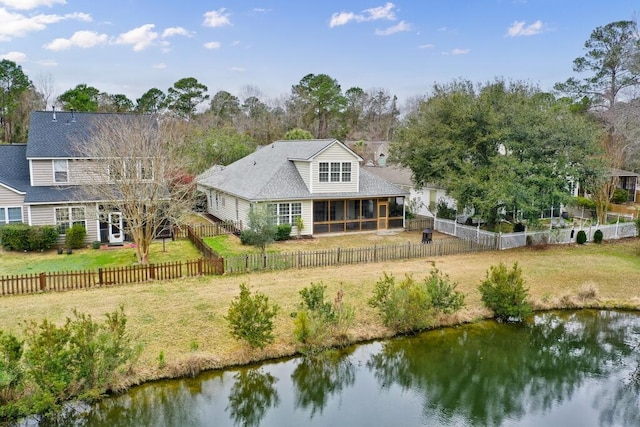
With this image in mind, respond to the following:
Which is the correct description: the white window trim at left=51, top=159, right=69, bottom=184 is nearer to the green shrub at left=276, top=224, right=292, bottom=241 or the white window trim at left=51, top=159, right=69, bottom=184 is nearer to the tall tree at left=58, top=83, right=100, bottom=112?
→ the green shrub at left=276, top=224, right=292, bottom=241

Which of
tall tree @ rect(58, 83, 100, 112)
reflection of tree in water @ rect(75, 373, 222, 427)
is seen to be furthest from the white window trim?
tall tree @ rect(58, 83, 100, 112)

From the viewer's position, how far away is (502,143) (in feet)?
82.8

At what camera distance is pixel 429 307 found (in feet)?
47.8

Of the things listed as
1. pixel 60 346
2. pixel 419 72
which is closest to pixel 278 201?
pixel 60 346

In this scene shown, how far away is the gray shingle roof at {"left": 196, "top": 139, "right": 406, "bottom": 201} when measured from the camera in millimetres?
26891

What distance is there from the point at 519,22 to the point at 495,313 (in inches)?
1222

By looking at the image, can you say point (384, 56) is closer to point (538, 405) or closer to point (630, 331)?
point (630, 331)

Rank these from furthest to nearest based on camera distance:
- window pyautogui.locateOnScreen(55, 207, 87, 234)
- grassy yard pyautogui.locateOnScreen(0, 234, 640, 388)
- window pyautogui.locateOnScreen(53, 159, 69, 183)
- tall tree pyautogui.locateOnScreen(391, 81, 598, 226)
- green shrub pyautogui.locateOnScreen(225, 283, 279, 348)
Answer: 1. window pyautogui.locateOnScreen(53, 159, 69, 183)
2. window pyautogui.locateOnScreen(55, 207, 87, 234)
3. tall tree pyautogui.locateOnScreen(391, 81, 598, 226)
4. grassy yard pyautogui.locateOnScreen(0, 234, 640, 388)
5. green shrub pyautogui.locateOnScreen(225, 283, 279, 348)

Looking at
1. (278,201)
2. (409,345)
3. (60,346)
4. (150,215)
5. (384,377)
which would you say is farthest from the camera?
(278,201)

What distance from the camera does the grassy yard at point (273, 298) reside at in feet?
40.8

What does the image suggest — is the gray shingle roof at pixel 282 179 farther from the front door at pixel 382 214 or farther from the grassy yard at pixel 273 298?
the grassy yard at pixel 273 298

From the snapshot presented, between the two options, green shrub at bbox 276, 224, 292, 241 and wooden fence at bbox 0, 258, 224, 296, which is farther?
green shrub at bbox 276, 224, 292, 241

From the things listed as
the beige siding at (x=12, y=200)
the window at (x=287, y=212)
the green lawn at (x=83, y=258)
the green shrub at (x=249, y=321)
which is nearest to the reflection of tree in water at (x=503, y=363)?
the green shrub at (x=249, y=321)

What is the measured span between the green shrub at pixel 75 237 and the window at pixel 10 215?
9.41 feet
